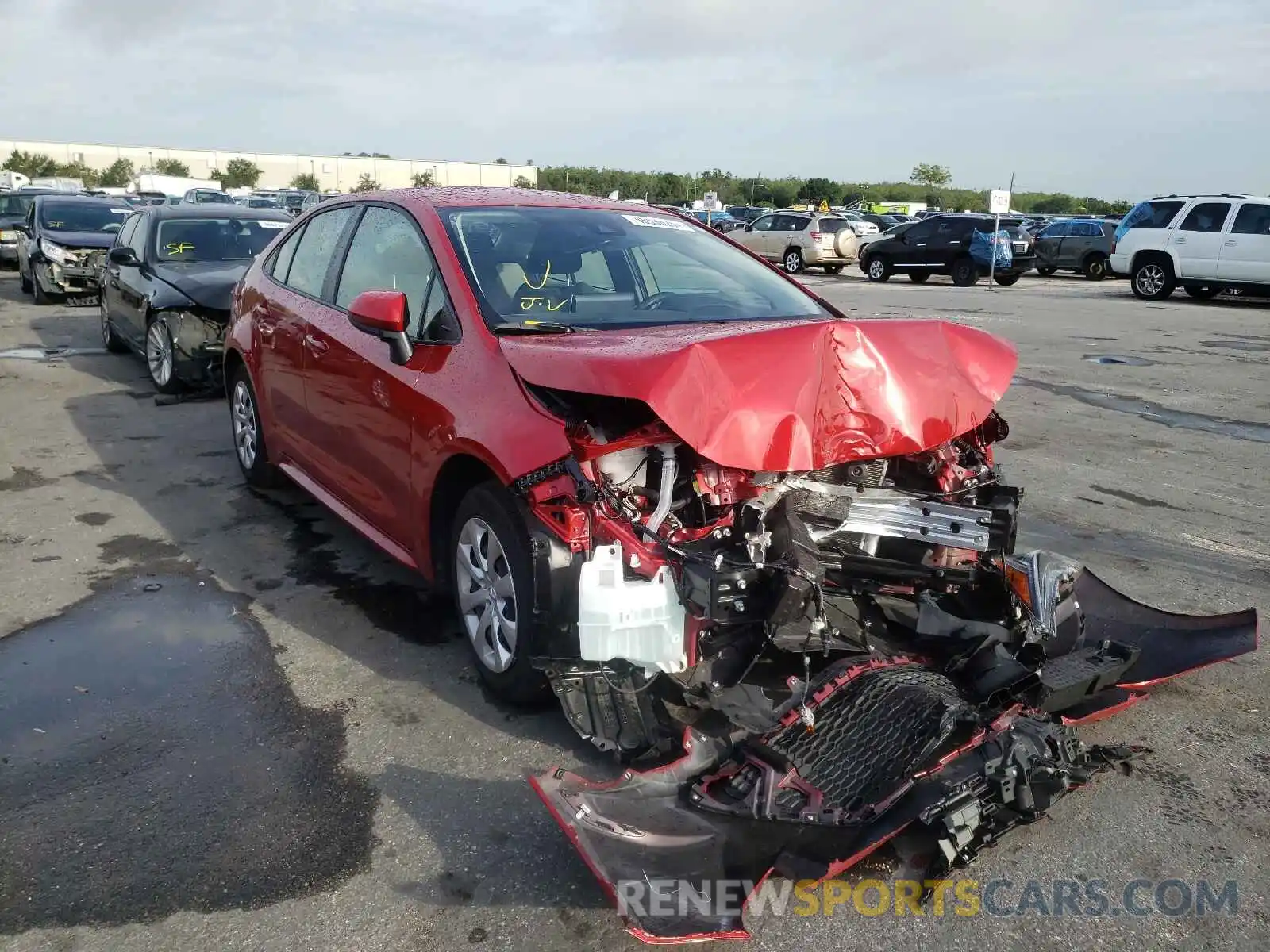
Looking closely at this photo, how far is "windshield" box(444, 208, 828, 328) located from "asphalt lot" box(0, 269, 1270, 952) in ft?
4.94

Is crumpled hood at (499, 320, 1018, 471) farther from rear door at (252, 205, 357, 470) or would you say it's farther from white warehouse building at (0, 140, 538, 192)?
white warehouse building at (0, 140, 538, 192)

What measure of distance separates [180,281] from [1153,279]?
18.7 m

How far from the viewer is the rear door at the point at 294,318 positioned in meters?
5.09

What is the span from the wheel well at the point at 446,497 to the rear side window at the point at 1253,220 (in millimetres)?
19491

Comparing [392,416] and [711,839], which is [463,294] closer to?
[392,416]

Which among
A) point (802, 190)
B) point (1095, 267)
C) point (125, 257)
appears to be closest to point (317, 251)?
point (125, 257)

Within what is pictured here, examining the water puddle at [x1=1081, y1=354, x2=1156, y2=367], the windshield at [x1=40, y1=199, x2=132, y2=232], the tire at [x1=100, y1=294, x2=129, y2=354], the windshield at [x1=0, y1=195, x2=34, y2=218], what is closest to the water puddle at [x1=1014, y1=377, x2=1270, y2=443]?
the water puddle at [x1=1081, y1=354, x2=1156, y2=367]

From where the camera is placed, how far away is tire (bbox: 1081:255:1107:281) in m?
28.0

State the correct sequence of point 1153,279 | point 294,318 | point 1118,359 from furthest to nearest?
point 1153,279 → point 1118,359 → point 294,318

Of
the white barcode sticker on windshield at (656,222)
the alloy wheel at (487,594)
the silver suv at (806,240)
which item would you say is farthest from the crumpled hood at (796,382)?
the silver suv at (806,240)

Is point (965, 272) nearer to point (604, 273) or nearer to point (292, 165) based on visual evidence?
point (604, 273)

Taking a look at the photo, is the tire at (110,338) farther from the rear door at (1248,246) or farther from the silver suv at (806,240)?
the silver suv at (806,240)

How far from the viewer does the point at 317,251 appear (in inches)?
209

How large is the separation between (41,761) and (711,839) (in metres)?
2.29
